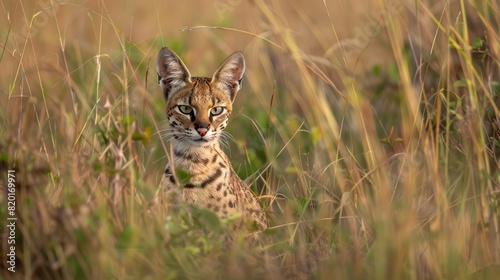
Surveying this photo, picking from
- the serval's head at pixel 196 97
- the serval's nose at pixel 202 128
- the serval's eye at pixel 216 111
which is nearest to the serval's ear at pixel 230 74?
the serval's head at pixel 196 97

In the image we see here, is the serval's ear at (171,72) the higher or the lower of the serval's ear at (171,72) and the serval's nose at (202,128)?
the higher

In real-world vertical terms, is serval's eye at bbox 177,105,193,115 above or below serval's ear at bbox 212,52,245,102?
below

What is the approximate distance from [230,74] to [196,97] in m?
0.19

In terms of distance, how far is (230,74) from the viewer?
16.0ft

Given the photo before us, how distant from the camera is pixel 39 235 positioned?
3.52 m

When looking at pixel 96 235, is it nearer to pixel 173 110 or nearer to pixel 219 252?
pixel 219 252

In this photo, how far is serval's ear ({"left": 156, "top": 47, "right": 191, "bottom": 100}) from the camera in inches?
187

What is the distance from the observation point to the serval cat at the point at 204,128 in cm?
478

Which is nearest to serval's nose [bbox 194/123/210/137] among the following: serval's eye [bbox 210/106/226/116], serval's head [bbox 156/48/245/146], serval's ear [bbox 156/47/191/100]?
serval's head [bbox 156/48/245/146]

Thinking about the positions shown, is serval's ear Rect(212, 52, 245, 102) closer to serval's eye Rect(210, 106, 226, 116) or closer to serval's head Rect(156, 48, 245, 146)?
serval's head Rect(156, 48, 245, 146)

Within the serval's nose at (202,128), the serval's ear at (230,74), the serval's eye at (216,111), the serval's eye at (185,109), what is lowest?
the serval's nose at (202,128)

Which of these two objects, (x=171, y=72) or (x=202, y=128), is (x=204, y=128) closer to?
(x=202, y=128)

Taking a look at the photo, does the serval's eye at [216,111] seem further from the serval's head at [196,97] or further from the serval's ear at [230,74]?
the serval's ear at [230,74]

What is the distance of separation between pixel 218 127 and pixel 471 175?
1.28 meters
